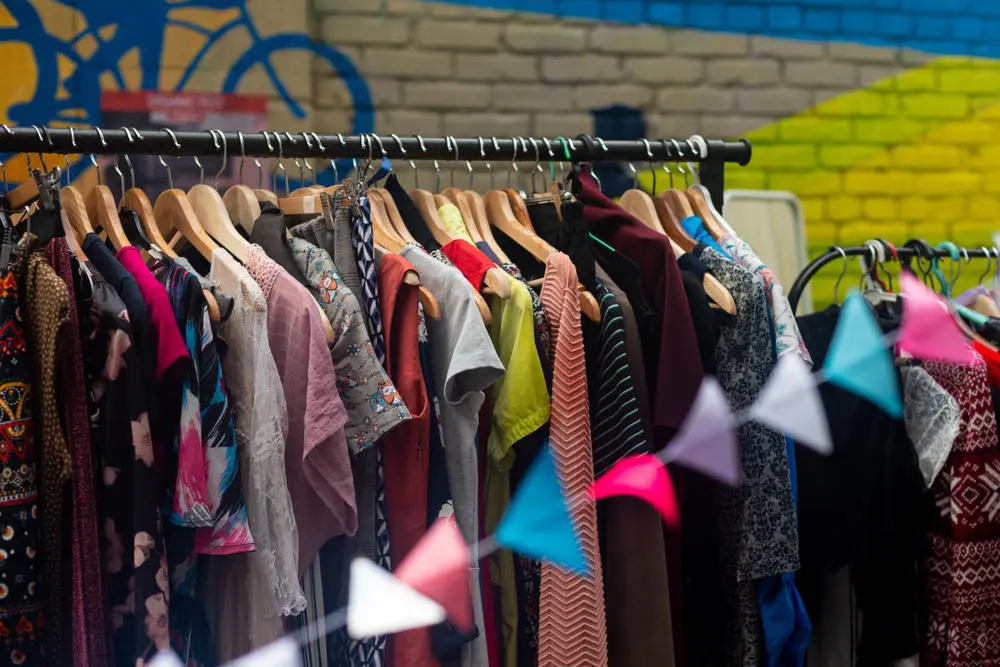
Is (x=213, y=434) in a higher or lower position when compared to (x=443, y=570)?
higher

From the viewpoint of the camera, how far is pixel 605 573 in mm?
1323

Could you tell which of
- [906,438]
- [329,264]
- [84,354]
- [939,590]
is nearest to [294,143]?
[329,264]

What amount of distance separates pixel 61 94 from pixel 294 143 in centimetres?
120

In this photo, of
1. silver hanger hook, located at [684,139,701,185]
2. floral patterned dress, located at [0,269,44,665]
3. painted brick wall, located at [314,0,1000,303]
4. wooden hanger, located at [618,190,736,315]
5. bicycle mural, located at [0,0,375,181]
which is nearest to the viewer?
floral patterned dress, located at [0,269,44,665]

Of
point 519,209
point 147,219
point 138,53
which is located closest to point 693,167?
point 519,209

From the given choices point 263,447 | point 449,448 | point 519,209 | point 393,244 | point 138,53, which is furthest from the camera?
point 138,53

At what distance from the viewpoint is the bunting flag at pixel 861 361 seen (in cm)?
144

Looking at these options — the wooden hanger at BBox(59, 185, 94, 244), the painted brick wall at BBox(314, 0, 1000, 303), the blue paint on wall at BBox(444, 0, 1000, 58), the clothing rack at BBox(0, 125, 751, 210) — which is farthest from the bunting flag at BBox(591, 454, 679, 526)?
the blue paint on wall at BBox(444, 0, 1000, 58)

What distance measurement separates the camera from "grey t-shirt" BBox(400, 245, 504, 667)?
122cm

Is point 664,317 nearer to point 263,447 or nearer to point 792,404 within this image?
point 792,404

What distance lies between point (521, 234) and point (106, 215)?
560 millimetres

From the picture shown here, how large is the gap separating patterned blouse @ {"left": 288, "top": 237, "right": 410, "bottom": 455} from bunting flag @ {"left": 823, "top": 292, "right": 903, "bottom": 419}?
0.65m

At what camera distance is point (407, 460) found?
123 cm

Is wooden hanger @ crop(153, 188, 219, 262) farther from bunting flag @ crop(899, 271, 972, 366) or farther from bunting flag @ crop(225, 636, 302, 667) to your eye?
bunting flag @ crop(899, 271, 972, 366)
